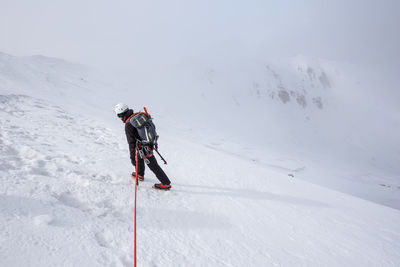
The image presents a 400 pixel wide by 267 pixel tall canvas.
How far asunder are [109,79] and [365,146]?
57.8 metres

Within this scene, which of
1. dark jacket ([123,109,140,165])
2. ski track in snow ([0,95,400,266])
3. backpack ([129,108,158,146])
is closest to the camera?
ski track in snow ([0,95,400,266])

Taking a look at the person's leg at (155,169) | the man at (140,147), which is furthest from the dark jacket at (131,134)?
the person's leg at (155,169)

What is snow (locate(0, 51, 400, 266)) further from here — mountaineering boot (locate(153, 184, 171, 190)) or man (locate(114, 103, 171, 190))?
man (locate(114, 103, 171, 190))

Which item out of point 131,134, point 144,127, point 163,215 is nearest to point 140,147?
point 131,134

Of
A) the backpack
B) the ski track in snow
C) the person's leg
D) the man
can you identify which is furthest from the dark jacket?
the ski track in snow

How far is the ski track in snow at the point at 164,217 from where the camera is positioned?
2.37 m

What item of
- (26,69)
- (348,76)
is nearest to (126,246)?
(26,69)

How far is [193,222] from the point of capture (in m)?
3.44

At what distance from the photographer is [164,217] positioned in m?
3.39

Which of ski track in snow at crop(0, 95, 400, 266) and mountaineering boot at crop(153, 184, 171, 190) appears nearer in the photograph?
ski track in snow at crop(0, 95, 400, 266)

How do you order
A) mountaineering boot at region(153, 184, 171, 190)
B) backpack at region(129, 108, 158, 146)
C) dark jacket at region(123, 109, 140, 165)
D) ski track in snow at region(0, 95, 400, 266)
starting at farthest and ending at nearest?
mountaineering boot at region(153, 184, 171, 190) → dark jacket at region(123, 109, 140, 165) → backpack at region(129, 108, 158, 146) → ski track in snow at region(0, 95, 400, 266)

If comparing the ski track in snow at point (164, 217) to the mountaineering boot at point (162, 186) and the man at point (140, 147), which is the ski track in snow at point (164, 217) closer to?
the mountaineering boot at point (162, 186)

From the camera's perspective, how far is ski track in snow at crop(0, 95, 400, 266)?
237 cm

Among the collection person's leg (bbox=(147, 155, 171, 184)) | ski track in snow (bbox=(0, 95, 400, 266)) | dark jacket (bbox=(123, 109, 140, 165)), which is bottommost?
ski track in snow (bbox=(0, 95, 400, 266))
